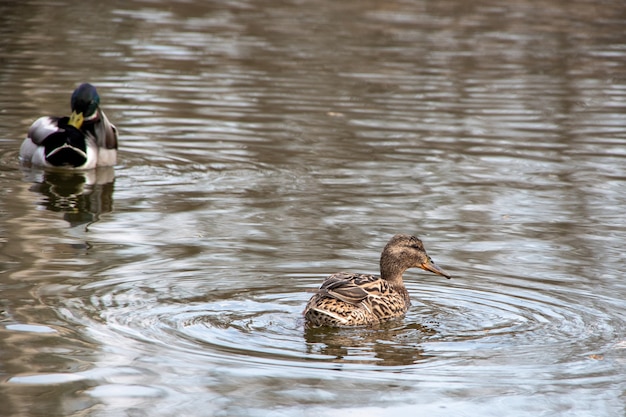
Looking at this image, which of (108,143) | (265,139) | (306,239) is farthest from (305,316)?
(265,139)

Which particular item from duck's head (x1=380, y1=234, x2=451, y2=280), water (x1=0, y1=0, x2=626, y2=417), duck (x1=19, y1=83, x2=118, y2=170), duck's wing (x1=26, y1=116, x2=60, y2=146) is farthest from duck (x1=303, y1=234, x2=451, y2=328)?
duck's wing (x1=26, y1=116, x2=60, y2=146)

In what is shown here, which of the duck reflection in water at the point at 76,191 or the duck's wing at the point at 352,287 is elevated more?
the duck's wing at the point at 352,287

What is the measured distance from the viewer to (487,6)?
105ft

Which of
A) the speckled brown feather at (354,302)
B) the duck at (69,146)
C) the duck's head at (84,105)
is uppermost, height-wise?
the duck's head at (84,105)

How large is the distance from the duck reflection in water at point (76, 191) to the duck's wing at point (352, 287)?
10.8ft

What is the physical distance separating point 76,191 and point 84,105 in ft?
6.11

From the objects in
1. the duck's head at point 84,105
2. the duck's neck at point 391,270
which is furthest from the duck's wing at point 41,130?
the duck's neck at point 391,270

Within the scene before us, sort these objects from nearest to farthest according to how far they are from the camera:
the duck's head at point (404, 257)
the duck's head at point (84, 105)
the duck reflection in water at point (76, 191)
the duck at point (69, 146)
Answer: the duck's head at point (404, 257)
the duck reflection in water at point (76, 191)
the duck at point (69, 146)
the duck's head at point (84, 105)

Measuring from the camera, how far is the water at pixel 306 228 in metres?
6.97

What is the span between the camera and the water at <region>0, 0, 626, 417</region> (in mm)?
6973

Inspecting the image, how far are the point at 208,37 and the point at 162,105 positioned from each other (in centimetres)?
765

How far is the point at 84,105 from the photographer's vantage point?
46.6 ft

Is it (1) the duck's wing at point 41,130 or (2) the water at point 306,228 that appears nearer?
(2) the water at point 306,228

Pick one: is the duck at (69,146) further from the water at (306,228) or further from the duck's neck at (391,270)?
the duck's neck at (391,270)
